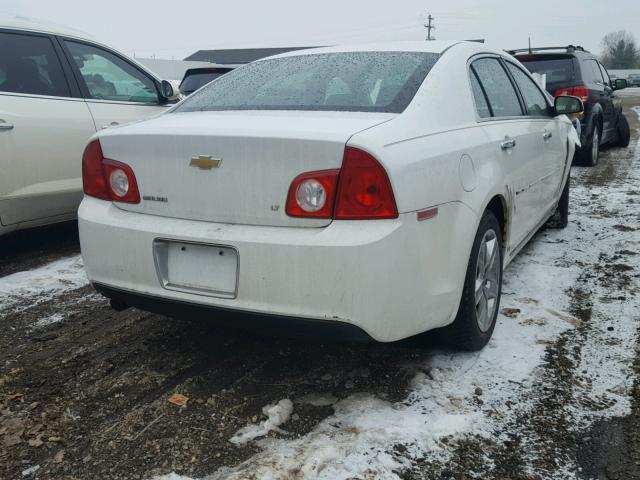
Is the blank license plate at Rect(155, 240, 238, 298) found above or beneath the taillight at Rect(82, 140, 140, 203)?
beneath

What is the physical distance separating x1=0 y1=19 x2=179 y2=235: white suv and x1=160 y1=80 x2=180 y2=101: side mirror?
424 millimetres

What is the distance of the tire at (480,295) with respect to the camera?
113 inches

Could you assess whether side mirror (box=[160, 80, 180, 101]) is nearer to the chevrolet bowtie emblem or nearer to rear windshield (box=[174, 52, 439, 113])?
rear windshield (box=[174, 52, 439, 113])

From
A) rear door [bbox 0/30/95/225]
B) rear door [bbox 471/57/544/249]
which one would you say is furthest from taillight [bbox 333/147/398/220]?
rear door [bbox 0/30/95/225]

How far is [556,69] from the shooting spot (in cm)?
886

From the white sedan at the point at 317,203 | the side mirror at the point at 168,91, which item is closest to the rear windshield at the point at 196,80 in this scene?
the side mirror at the point at 168,91

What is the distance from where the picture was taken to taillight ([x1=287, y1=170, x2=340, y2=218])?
7.73 ft

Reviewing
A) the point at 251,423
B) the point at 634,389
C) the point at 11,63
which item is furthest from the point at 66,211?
the point at 634,389

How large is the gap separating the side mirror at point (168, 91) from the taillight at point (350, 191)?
367 cm

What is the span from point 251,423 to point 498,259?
163 centimetres

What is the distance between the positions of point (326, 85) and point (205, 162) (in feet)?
2.69

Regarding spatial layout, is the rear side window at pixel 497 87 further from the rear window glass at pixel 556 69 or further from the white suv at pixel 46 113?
the rear window glass at pixel 556 69

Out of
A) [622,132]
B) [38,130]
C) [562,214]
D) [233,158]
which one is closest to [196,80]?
[38,130]

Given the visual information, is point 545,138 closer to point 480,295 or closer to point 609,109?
point 480,295
